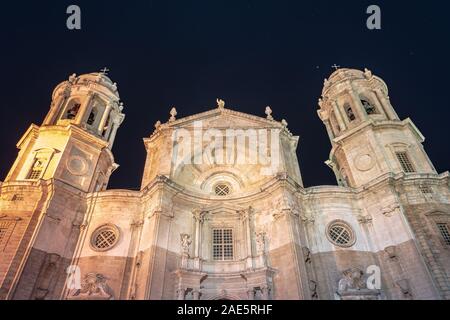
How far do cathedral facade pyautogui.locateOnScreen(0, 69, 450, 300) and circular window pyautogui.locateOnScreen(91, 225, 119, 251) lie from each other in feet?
0.33

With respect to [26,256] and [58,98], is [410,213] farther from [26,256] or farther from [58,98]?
[58,98]

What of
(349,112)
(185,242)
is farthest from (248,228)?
(349,112)

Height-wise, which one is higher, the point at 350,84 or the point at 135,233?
the point at 350,84

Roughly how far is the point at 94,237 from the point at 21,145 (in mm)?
13237

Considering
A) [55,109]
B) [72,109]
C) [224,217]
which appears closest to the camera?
[224,217]

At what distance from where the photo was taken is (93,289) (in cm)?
2175

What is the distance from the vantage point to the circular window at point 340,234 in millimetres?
24636

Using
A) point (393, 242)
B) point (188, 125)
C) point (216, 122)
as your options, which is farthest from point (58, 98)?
point (393, 242)

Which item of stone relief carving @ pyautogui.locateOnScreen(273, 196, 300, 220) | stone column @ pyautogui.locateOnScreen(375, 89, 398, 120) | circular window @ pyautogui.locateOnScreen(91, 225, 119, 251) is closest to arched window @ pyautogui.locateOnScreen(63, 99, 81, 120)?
circular window @ pyautogui.locateOnScreen(91, 225, 119, 251)

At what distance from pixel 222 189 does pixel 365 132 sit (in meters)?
14.7

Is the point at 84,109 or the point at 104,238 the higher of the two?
the point at 84,109

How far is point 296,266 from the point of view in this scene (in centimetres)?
2131

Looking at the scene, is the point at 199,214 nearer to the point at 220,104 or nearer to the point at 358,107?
the point at 220,104

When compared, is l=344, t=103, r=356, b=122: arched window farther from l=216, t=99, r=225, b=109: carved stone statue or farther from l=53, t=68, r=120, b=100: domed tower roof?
l=53, t=68, r=120, b=100: domed tower roof
